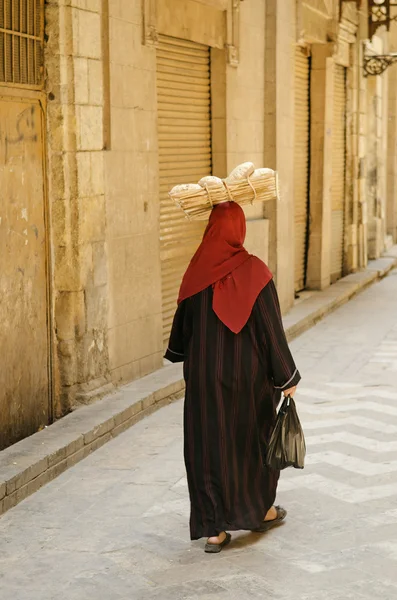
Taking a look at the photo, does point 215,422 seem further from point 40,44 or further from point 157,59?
point 157,59

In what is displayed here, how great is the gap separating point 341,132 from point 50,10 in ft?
32.7

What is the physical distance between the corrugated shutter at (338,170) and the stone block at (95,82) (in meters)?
8.78

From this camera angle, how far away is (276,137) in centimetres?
1222

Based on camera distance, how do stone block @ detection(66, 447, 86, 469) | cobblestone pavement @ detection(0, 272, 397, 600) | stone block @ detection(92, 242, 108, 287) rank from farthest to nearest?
stone block @ detection(92, 242, 108, 287) < stone block @ detection(66, 447, 86, 469) < cobblestone pavement @ detection(0, 272, 397, 600)

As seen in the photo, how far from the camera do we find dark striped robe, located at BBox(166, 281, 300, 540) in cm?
546

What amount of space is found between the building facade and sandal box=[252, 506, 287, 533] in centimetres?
→ 214

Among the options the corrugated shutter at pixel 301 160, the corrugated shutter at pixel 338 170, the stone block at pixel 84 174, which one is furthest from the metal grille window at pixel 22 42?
the corrugated shutter at pixel 338 170

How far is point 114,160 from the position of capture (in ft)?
27.6

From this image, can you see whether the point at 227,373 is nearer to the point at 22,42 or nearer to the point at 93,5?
the point at 22,42

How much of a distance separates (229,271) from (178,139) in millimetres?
4890

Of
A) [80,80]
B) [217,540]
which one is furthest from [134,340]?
[217,540]

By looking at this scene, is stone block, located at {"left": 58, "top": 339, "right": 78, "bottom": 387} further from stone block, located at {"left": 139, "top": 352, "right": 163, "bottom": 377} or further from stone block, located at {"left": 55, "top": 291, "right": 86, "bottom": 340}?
stone block, located at {"left": 139, "top": 352, "right": 163, "bottom": 377}

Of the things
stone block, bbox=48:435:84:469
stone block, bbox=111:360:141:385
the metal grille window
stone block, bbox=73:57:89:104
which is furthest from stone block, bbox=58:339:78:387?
the metal grille window

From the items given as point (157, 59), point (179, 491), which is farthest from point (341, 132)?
point (179, 491)
